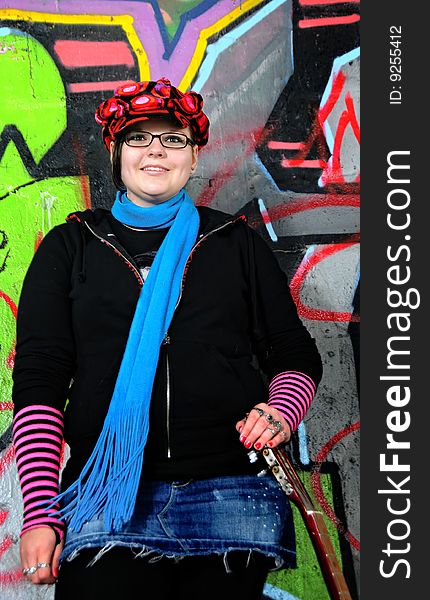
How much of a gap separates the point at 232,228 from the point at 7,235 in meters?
1.15

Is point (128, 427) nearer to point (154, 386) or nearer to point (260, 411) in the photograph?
point (154, 386)

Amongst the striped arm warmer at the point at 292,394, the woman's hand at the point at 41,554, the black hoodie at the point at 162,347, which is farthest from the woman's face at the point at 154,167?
the woman's hand at the point at 41,554

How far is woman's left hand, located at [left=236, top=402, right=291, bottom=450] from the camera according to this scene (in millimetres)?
2234

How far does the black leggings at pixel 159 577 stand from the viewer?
6.77 feet

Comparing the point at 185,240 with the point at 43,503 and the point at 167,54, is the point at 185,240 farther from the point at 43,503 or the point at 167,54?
the point at 167,54

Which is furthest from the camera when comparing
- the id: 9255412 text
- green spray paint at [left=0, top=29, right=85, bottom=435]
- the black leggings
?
green spray paint at [left=0, top=29, right=85, bottom=435]

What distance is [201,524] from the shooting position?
7.16ft

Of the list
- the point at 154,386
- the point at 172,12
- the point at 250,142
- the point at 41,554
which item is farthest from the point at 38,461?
the point at 172,12

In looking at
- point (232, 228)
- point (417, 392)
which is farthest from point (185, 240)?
point (417, 392)

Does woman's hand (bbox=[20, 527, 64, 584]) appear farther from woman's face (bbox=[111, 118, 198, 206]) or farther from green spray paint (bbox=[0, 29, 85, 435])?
green spray paint (bbox=[0, 29, 85, 435])

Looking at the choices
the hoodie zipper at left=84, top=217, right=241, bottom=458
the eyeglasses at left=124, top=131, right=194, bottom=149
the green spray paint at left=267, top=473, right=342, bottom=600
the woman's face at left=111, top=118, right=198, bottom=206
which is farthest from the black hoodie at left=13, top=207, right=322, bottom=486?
the green spray paint at left=267, top=473, right=342, bottom=600

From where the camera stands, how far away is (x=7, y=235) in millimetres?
3314

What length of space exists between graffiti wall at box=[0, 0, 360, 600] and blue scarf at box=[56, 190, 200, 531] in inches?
45.3

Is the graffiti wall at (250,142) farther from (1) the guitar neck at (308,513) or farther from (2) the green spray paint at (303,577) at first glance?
(1) the guitar neck at (308,513)
